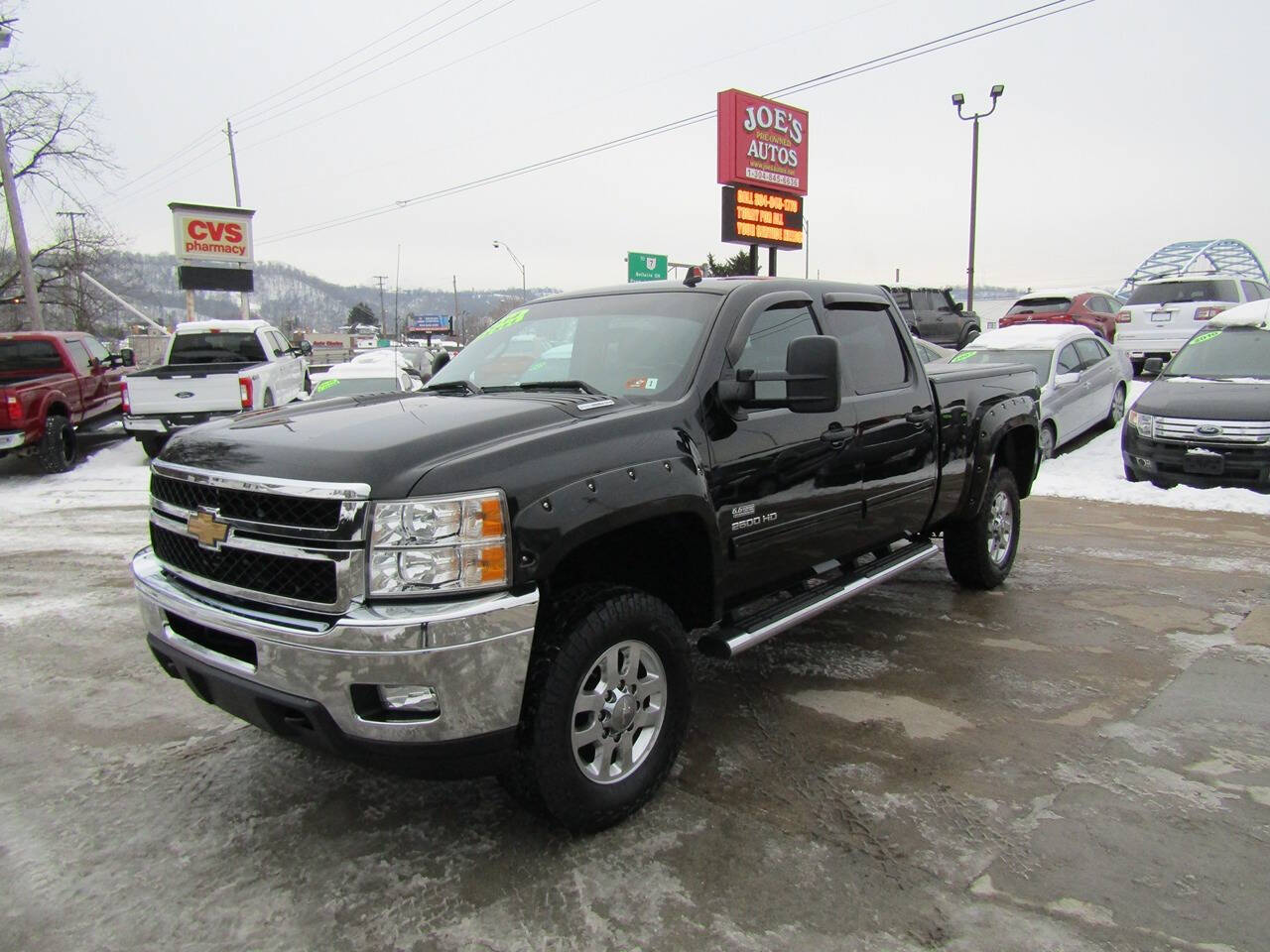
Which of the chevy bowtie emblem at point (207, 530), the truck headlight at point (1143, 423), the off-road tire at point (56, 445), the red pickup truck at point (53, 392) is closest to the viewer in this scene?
the chevy bowtie emblem at point (207, 530)

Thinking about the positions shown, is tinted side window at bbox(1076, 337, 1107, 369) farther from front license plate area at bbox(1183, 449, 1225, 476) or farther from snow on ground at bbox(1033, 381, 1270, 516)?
front license plate area at bbox(1183, 449, 1225, 476)

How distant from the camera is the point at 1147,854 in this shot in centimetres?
289

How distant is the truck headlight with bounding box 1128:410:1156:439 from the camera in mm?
9555

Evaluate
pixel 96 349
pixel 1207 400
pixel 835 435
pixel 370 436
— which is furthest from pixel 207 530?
pixel 96 349

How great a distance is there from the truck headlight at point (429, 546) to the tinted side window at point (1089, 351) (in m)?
11.8

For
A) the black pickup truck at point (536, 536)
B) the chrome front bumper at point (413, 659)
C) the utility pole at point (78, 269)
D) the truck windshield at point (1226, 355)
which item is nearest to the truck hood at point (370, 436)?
the black pickup truck at point (536, 536)

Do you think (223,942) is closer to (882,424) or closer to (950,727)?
(950,727)

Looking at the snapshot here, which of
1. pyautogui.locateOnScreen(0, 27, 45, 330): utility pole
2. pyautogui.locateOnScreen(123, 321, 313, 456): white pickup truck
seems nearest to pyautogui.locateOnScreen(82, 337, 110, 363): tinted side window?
pyautogui.locateOnScreen(123, 321, 313, 456): white pickup truck

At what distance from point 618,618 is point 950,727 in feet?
6.04

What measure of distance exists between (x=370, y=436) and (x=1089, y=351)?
40.5ft

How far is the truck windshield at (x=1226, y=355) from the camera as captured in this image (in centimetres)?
996

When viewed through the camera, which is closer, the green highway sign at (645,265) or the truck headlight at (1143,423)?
the truck headlight at (1143,423)

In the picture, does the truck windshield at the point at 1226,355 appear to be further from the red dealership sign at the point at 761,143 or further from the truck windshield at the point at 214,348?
the truck windshield at the point at 214,348

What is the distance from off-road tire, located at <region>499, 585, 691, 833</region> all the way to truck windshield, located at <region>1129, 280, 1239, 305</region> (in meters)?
17.2
